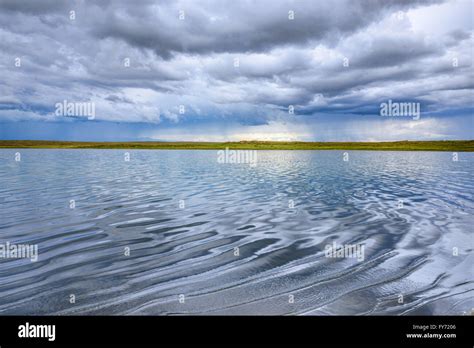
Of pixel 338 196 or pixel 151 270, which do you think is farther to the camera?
pixel 338 196

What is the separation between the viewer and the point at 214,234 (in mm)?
14148

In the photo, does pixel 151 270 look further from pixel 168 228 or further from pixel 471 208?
pixel 471 208

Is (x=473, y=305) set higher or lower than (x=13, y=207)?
lower


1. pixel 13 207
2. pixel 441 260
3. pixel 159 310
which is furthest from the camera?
pixel 13 207

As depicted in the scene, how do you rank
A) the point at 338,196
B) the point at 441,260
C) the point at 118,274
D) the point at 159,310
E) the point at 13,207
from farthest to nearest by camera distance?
the point at 338,196, the point at 13,207, the point at 441,260, the point at 118,274, the point at 159,310

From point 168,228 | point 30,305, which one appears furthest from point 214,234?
point 30,305

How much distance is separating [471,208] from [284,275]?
16950 millimetres

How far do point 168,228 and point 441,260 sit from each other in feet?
34.6
